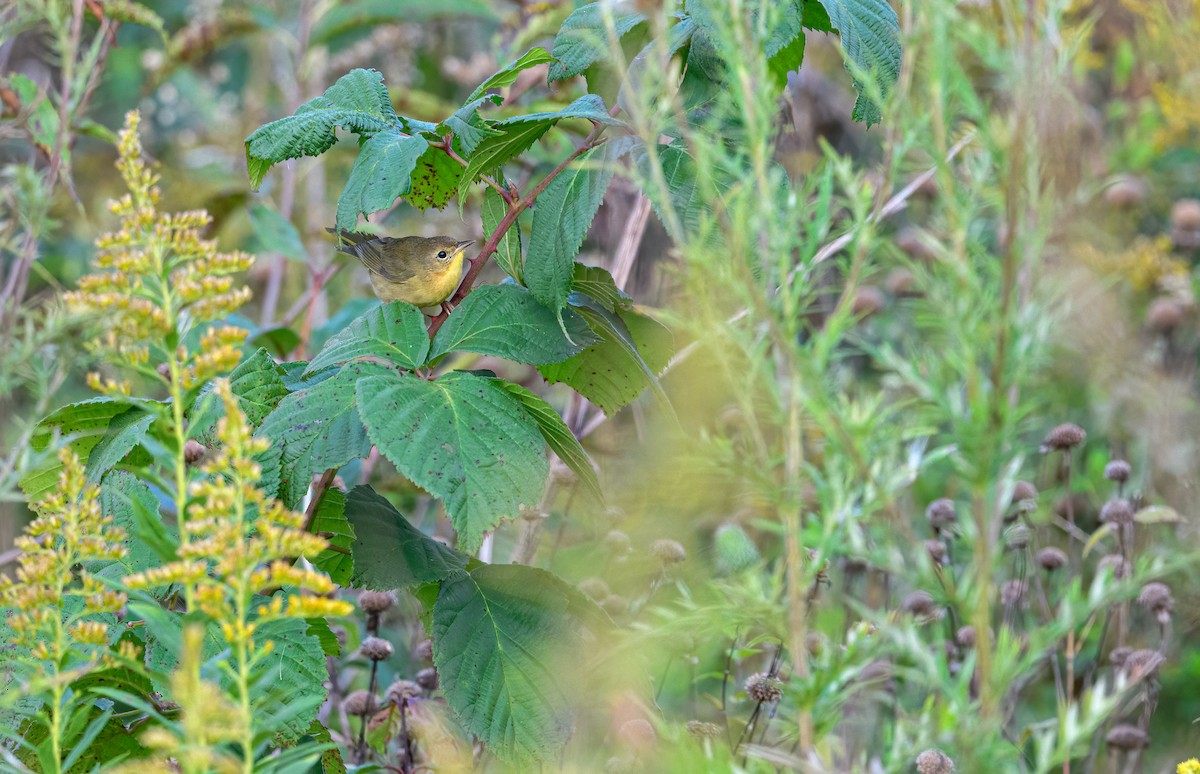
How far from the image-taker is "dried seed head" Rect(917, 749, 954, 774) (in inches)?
58.2

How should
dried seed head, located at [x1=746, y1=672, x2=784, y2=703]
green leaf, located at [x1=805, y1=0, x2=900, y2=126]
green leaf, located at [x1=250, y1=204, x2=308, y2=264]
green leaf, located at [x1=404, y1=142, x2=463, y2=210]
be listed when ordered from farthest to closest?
green leaf, located at [x1=250, y1=204, x2=308, y2=264], green leaf, located at [x1=404, y1=142, x2=463, y2=210], dried seed head, located at [x1=746, y1=672, x2=784, y2=703], green leaf, located at [x1=805, y1=0, x2=900, y2=126]

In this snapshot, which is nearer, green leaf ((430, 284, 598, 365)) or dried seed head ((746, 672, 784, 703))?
green leaf ((430, 284, 598, 365))

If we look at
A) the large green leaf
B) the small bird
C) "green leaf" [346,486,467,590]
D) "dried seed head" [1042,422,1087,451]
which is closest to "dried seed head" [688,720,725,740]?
"green leaf" [346,486,467,590]

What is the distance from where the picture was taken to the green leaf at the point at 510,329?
1501 millimetres

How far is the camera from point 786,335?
95cm

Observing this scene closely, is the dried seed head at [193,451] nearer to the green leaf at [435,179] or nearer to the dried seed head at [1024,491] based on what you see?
the green leaf at [435,179]

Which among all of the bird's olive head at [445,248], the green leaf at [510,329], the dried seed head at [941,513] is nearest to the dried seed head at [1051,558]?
the dried seed head at [941,513]

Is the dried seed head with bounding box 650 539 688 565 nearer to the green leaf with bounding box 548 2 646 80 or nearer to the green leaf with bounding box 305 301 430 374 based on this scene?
the green leaf with bounding box 305 301 430 374

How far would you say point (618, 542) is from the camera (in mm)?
2186

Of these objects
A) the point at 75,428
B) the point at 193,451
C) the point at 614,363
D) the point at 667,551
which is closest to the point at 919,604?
the point at 667,551

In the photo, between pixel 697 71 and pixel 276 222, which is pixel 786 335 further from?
pixel 276 222

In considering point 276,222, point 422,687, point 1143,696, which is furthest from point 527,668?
point 276,222

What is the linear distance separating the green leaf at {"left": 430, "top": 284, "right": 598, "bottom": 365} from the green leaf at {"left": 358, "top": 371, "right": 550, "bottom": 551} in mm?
68

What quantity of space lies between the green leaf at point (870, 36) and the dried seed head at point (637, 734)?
0.88 metres
